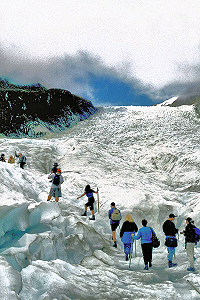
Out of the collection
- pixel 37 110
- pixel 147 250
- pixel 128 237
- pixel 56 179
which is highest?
pixel 37 110

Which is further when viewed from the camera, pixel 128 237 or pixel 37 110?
pixel 37 110

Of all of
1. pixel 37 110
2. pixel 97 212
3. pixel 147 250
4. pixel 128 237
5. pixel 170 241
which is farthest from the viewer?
pixel 37 110

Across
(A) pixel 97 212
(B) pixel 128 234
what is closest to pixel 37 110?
(A) pixel 97 212

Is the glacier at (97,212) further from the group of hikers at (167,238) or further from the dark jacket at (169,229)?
the dark jacket at (169,229)

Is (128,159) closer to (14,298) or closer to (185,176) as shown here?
(185,176)

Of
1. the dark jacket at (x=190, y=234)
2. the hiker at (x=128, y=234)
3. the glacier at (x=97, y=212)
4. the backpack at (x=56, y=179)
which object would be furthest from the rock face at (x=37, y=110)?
the dark jacket at (x=190, y=234)

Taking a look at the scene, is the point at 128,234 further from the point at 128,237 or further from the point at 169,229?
the point at 169,229

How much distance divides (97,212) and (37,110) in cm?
3272

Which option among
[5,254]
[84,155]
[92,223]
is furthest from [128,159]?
[5,254]

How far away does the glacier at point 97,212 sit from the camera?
15.1 ft

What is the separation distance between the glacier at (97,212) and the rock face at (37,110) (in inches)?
263

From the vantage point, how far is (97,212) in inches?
478

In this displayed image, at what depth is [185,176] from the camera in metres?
20.9

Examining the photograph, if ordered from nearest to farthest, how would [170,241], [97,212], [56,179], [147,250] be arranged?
1. [147,250]
2. [170,241]
3. [56,179]
4. [97,212]
